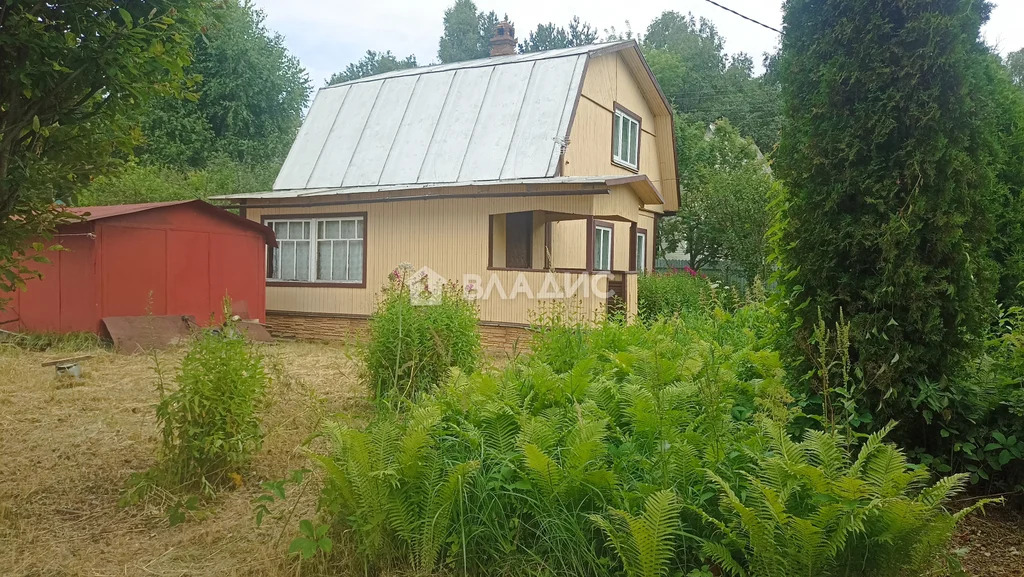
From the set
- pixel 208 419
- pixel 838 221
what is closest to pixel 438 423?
pixel 208 419

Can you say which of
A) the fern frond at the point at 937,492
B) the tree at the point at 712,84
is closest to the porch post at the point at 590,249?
the fern frond at the point at 937,492

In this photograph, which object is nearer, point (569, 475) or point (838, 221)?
point (569, 475)

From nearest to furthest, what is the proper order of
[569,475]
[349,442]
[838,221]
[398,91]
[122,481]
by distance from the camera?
[569,475]
[349,442]
[838,221]
[122,481]
[398,91]

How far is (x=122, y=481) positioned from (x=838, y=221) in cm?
495

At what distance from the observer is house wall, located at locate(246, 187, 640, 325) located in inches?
498

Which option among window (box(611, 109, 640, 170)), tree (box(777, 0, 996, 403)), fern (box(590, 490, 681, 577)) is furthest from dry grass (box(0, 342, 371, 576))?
window (box(611, 109, 640, 170))

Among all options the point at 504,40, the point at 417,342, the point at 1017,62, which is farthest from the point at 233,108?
the point at 1017,62

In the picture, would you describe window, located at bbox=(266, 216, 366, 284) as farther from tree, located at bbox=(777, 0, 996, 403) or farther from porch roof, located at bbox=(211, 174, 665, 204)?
tree, located at bbox=(777, 0, 996, 403)

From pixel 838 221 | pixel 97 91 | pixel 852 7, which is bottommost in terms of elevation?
pixel 838 221

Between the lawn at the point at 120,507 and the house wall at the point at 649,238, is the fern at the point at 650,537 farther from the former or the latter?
the house wall at the point at 649,238

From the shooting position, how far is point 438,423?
3977 millimetres

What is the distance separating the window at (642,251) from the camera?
18.1 meters

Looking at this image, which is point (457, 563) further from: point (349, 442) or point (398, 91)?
point (398, 91)

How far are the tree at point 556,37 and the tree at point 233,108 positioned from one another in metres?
21.3
